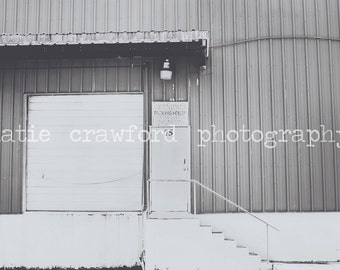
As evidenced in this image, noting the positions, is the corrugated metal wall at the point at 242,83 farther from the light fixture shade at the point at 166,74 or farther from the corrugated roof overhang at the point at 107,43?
the corrugated roof overhang at the point at 107,43

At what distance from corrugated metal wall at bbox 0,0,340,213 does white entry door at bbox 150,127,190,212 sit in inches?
10.9

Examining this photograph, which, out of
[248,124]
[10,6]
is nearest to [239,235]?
[248,124]

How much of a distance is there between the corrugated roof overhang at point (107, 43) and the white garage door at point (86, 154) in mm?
1227

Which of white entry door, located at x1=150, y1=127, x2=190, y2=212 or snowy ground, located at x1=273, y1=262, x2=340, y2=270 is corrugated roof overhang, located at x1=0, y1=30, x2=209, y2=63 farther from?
snowy ground, located at x1=273, y1=262, x2=340, y2=270

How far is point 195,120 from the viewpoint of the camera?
10.5m

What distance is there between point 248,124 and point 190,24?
298 cm

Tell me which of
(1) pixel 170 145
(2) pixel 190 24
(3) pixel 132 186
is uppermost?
(2) pixel 190 24

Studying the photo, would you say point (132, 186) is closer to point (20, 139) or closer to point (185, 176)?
point (185, 176)

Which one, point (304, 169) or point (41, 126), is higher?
point (41, 126)

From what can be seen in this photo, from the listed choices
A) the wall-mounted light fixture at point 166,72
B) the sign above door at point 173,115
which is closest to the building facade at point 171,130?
the sign above door at point 173,115

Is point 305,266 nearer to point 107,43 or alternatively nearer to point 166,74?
point 166,74

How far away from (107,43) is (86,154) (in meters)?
2.94

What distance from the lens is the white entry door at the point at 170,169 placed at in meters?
10.2

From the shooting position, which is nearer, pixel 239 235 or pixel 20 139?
pixel 239 235
